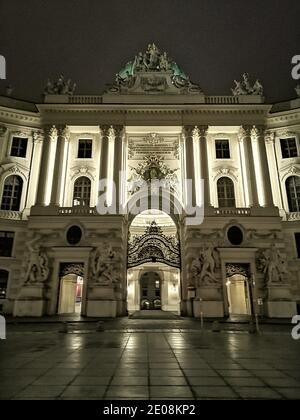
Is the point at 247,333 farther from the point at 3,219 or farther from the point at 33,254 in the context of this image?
the point at 3,219

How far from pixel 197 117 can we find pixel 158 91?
5096 mm

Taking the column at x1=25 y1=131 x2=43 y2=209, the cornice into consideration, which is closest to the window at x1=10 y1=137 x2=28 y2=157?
the column at x1=25 y1=131 x2=43 y2=209

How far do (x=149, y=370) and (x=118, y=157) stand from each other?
24273mm

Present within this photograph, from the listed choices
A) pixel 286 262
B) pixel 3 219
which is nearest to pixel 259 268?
pixel 286 262

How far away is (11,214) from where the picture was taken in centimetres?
2859

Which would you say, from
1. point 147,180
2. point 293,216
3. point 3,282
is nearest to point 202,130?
point 147,180

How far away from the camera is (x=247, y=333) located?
14.6m

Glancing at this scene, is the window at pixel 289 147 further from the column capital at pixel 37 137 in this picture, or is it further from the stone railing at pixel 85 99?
the column capital at pixel 37 137

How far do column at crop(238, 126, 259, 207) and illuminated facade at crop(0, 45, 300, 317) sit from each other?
0.33 ft

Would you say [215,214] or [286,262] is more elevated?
[215,214]

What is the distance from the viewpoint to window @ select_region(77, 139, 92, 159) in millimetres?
31219

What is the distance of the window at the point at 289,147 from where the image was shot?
30.9 metres
